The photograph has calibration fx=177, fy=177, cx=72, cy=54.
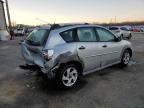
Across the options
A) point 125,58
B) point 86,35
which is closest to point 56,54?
point 86,35

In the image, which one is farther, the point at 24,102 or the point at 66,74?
the point at 66,74

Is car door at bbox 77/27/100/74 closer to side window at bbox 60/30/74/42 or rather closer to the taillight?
side window at bbox 60/30/74/42

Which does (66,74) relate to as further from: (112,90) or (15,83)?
(15,83)

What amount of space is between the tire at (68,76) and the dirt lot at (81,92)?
0.17m

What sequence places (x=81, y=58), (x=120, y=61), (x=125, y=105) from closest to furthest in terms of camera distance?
(x=125, y=105) → (x=81, y=58) → (x=120, y=61)

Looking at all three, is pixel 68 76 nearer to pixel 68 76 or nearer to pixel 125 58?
pixel 68 76

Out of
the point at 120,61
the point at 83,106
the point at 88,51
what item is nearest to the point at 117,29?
the point at 120,61

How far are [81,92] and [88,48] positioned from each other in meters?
1.25

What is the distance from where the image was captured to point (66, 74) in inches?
181

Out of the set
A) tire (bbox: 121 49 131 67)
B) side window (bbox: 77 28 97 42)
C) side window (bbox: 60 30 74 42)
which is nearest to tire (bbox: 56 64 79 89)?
side window (bbox: 60 30 74 42)

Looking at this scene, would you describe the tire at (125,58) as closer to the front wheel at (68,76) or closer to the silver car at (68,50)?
the silver car at (68,50)

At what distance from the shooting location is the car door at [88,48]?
4831 millimetres

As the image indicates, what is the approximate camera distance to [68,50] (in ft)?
14.8

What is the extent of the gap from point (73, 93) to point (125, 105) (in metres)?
1.30
